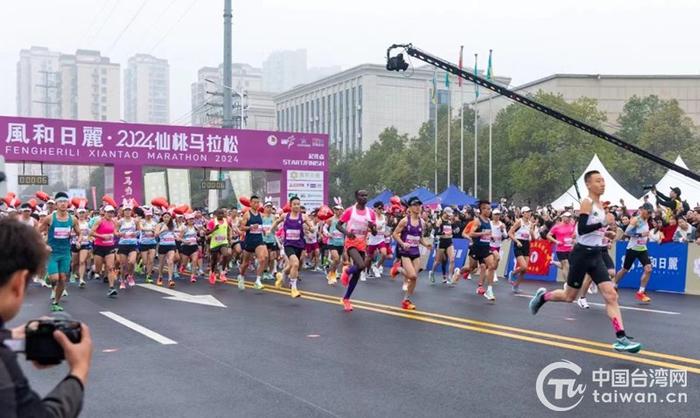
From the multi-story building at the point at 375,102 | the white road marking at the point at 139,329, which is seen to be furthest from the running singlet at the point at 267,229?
the multi-story building at the point at 375,102

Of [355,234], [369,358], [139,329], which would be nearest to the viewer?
[369,358]

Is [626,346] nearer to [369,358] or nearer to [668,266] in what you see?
[369,358]

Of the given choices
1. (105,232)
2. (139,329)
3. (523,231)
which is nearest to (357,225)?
(139,329)

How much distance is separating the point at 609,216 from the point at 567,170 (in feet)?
150

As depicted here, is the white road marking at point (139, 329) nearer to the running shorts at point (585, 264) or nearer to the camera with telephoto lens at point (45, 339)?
the running shorts at point (585, 264)

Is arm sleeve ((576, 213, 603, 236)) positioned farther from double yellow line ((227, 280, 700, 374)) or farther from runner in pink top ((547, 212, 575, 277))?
runner in pink top ((547, 212, 575, 277))

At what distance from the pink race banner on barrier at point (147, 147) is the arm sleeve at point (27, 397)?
29113 mm

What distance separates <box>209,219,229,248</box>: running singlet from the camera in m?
21.1

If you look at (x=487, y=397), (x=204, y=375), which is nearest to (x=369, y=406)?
(x=487, y=397)

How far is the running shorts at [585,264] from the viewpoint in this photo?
9570 millimetres

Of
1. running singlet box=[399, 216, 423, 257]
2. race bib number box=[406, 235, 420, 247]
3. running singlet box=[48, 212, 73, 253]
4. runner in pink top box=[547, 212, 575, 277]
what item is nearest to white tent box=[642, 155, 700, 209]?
runner in pink top box=[547, 212, 575, 277]

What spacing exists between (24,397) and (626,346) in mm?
7558

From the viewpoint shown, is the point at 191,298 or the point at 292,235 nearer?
the point at 191,298

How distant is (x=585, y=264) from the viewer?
31.7 ft
